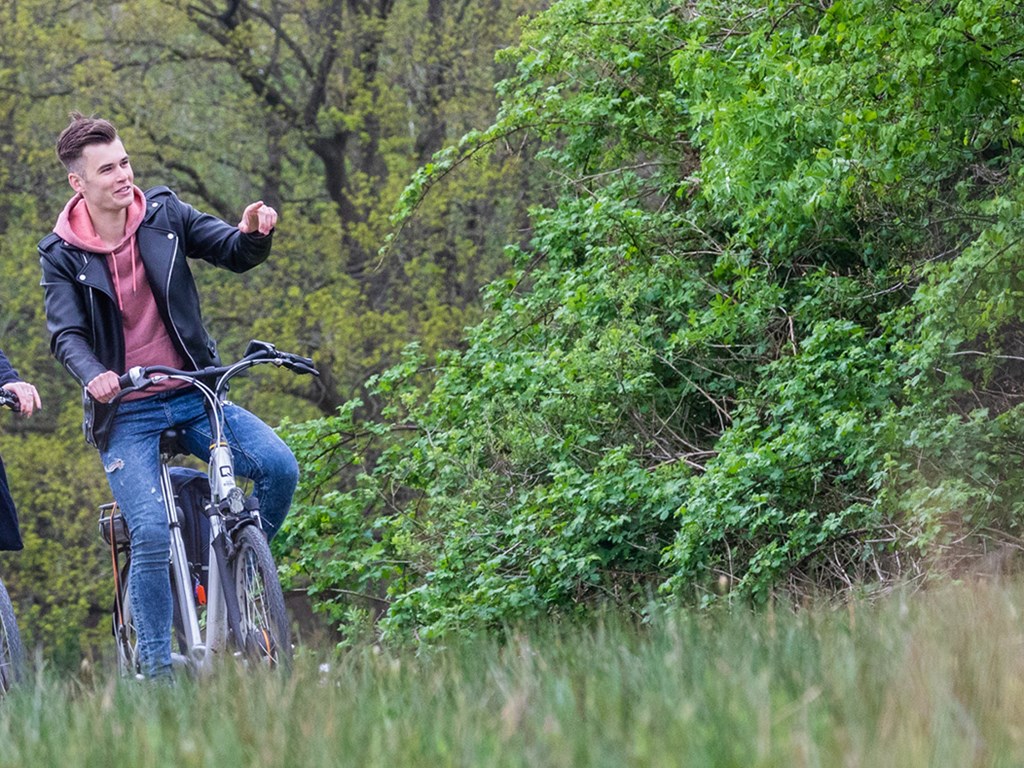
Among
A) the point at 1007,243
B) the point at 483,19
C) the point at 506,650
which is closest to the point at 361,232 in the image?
the point at 483,19

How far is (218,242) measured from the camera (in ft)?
19.6

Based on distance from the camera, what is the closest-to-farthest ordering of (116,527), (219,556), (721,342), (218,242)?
1. (219,556)
2. (218,242)
3. (116,527)
4. (721,342)

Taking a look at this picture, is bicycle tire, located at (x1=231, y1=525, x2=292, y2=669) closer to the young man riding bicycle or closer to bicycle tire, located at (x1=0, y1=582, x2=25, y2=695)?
the young man riding bicycle

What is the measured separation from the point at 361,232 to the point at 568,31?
44.7ft

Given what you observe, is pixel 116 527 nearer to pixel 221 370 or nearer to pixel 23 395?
pixel 23 395

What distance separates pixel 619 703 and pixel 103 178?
140 inches

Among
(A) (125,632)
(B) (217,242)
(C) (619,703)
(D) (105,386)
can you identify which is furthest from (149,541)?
(C) (619,703)

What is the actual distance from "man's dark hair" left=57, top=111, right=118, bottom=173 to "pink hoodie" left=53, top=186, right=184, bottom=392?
6.0 inches

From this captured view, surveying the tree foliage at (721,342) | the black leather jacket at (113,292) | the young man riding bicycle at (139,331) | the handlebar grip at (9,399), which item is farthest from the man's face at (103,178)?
the tree foliage at (721,342)

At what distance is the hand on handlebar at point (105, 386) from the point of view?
539 centimetres

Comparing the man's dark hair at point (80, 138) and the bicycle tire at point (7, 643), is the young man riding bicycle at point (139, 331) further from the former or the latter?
the bicycle tire at point (7, 643)

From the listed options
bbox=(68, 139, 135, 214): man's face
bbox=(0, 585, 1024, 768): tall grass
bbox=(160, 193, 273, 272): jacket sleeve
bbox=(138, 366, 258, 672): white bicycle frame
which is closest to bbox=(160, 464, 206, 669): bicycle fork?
bbox=(138, 366, 258, 672): white bicycle frame

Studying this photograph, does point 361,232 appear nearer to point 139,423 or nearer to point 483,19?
point 483,19

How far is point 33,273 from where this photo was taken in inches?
936
